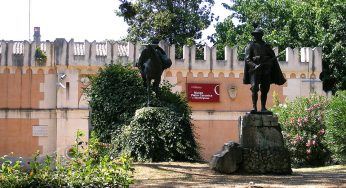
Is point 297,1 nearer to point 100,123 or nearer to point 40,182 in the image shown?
point 100,123

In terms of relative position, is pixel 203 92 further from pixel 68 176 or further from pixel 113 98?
pixel 68 176

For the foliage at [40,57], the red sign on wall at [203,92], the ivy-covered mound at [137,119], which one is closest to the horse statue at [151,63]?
the ivy-covered mound at [137,119]

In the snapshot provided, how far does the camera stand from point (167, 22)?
3061 cm

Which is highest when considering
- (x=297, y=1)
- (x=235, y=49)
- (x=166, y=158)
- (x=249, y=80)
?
(x=297, y=1)

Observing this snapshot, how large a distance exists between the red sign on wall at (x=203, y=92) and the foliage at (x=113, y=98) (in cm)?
829

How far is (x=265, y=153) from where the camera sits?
1138cm

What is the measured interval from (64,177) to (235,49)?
18367 millimetres

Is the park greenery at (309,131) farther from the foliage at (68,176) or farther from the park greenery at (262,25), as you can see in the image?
the foliage at (68,176)

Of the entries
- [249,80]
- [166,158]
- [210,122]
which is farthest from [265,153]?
[210,122]

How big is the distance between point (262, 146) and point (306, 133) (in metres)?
8.88

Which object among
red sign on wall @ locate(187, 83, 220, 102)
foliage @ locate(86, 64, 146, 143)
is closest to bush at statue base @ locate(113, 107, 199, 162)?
foliage @ locate(86, 64, 146, 143)

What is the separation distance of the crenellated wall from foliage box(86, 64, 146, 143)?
7115mm

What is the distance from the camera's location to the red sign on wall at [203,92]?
2523 cm

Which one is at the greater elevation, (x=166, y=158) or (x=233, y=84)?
(x=233, y=84)
